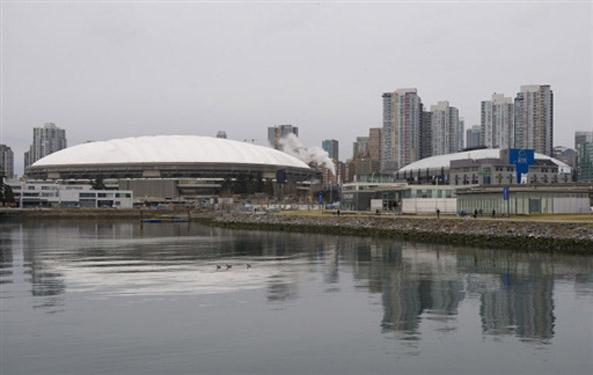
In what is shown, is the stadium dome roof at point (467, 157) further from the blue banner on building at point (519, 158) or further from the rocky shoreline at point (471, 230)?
the rocky shoreline at point (471, 230)

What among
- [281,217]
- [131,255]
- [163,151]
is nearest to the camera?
[131,255]

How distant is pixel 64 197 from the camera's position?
149 m

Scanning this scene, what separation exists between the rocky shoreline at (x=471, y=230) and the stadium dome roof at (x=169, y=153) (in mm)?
84587

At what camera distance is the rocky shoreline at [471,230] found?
42.3m

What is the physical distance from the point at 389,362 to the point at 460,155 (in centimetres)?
14018

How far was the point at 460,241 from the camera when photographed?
162ft

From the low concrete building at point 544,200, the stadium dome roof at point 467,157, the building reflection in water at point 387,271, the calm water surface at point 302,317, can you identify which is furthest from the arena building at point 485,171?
the calm water surface at point 302,317

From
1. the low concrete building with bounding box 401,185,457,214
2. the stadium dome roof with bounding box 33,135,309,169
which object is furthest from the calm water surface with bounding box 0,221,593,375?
the stadium dome roof with bounding box 33,135,309,169

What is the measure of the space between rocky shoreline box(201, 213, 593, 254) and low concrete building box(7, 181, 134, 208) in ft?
273

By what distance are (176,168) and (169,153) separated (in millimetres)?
7234

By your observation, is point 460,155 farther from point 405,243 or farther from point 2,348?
point 2,348

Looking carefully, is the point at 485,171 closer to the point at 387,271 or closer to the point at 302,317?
the point at 387,271

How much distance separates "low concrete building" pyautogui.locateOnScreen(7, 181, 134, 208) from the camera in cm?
14850

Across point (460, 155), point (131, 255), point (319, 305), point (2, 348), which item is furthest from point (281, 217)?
point (460, 155)
